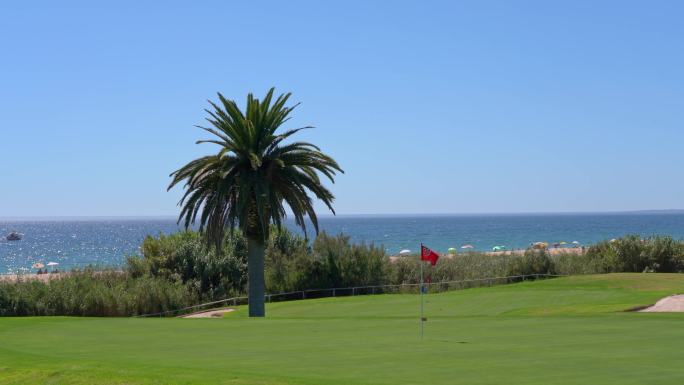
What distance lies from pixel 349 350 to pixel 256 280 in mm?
19765

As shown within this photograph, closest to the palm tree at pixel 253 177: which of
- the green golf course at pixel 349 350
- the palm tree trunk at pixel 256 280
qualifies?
the palm tree trunk at pixel 256 280

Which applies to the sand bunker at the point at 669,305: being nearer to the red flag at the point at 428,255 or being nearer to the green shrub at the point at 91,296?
the red flag at the point at 428,255

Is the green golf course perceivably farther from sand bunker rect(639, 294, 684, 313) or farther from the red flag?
the red flag

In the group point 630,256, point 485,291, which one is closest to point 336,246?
point 485,291

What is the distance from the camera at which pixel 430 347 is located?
17141 mm

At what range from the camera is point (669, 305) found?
28453 millimetres

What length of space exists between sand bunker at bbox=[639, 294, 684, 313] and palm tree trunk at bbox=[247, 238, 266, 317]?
49.3ft

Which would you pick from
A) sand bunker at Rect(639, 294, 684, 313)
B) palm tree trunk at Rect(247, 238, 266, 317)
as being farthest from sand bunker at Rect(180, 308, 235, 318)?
sand bunker at Rect(639, 294, 684, 313)

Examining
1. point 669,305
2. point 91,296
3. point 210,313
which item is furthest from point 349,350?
point 91,296

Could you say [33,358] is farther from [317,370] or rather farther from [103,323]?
[103,323]

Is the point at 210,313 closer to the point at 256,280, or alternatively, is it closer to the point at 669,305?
the point at 256,280

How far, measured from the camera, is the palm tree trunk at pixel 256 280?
117 ft

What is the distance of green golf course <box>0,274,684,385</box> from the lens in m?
13.6

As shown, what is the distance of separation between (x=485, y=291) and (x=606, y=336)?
808 inches
